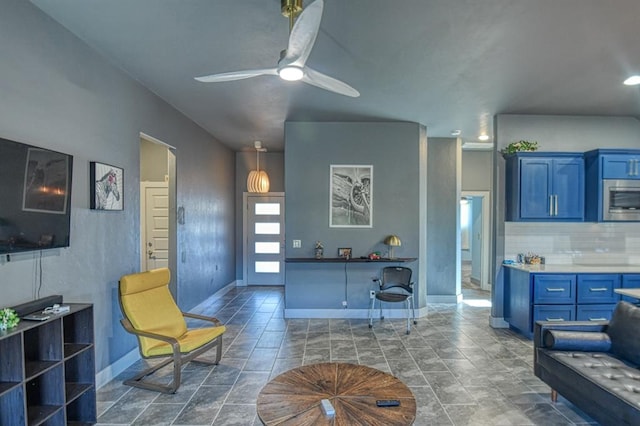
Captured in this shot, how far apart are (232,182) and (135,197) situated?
395 cm

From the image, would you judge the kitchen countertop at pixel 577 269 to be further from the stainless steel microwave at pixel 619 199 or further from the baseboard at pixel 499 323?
the baseboard at pixel 499 323

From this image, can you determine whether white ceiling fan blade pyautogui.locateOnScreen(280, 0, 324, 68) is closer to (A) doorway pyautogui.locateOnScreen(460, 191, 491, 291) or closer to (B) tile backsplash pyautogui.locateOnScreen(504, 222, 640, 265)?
(B) tile backsplash pyautogui.locateOnScreen(504, 222, 640, 265)

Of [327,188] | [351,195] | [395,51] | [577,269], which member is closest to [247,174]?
[327,188]

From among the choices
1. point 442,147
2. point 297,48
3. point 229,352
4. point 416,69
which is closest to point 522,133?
point 442,147

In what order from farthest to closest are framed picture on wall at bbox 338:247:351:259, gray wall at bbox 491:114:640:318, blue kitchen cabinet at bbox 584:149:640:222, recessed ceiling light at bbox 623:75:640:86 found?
1. framed picture on wall at bbox 338:247:351:259
2. gray wall at bbox 491:114:640:318
3. blue kitchen cabinet at bbox 584:149:640:222
4. recessed ceiling light at bbox 623:75:640:86

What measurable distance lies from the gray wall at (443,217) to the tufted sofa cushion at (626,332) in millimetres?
3292

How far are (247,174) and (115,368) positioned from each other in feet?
16.7

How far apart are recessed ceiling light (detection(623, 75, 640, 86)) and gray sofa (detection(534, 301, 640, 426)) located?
235cm

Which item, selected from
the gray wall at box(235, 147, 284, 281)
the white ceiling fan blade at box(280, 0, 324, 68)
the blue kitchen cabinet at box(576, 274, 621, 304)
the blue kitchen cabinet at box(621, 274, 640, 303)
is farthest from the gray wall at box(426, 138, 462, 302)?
the white ceiling fan blade at box(280, 0, 324, 68)

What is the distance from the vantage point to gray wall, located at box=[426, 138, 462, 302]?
617 centimetres

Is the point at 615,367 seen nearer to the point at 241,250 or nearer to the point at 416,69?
the point at 416,69

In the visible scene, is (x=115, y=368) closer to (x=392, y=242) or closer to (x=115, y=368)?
(x=115, y=368)

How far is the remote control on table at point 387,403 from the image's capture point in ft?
6.41

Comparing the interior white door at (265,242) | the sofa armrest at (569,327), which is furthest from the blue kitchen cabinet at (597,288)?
the interior white door at (265,242)
